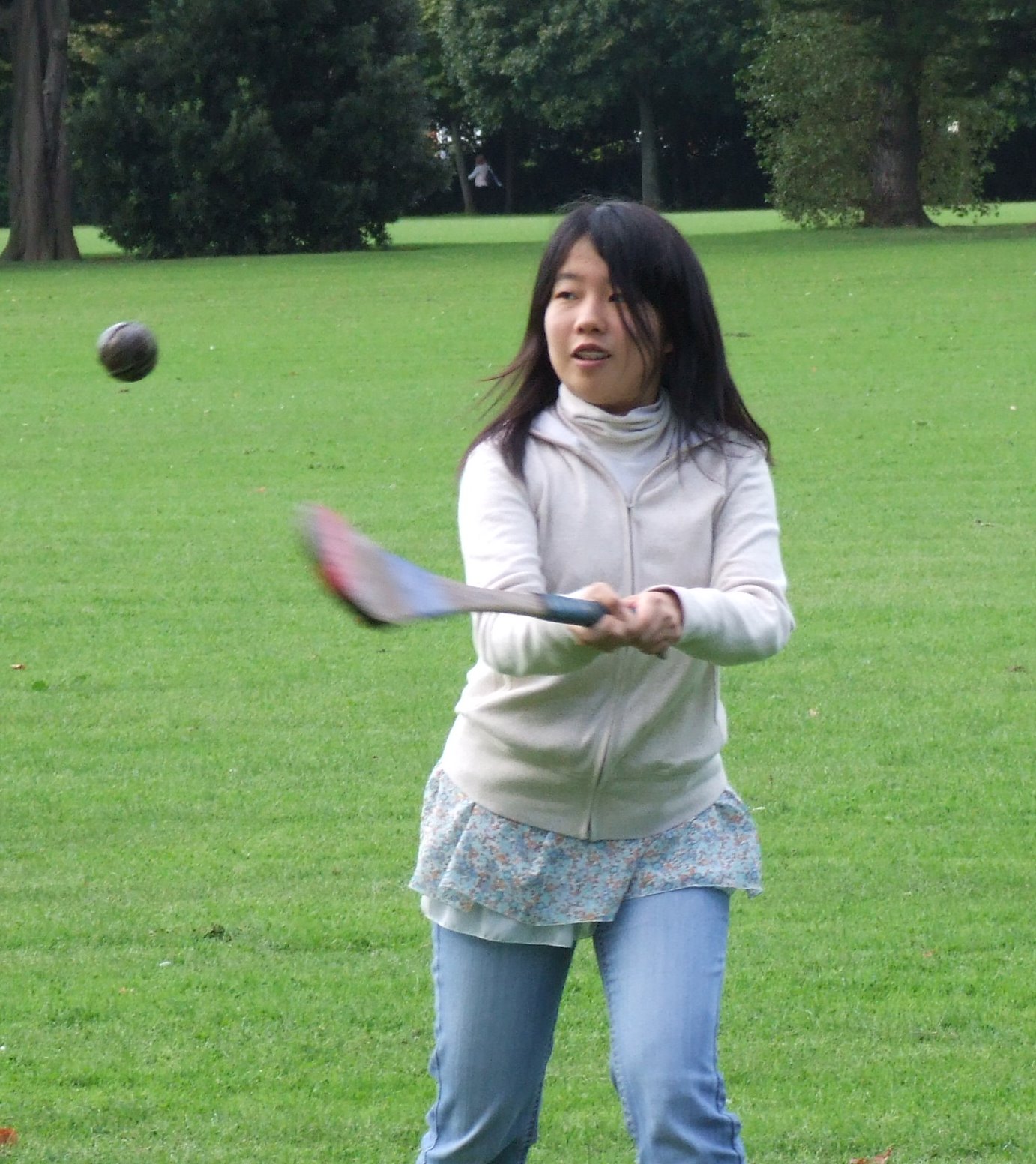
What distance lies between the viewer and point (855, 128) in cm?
4091

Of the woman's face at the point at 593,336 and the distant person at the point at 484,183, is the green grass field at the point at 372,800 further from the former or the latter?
the distant person at the point at 484,183

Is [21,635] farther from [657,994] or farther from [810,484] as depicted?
[657,994]

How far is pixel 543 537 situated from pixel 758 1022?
1890 millimetres

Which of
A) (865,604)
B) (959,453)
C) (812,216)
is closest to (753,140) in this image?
(812,216)

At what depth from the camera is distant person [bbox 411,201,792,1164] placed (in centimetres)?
287

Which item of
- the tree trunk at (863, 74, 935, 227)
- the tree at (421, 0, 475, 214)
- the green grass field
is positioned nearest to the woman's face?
the green grass field

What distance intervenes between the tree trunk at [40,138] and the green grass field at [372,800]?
85.8 ft

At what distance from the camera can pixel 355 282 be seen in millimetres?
29609

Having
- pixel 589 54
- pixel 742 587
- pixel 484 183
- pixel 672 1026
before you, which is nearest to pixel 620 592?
pixel 742 587

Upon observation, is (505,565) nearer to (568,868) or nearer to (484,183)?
(568,868)

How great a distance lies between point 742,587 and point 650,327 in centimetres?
43

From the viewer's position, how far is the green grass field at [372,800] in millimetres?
4090

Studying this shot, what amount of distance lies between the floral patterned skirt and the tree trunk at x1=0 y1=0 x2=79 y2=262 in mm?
38314

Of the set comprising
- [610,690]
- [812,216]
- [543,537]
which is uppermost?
[543,537]
